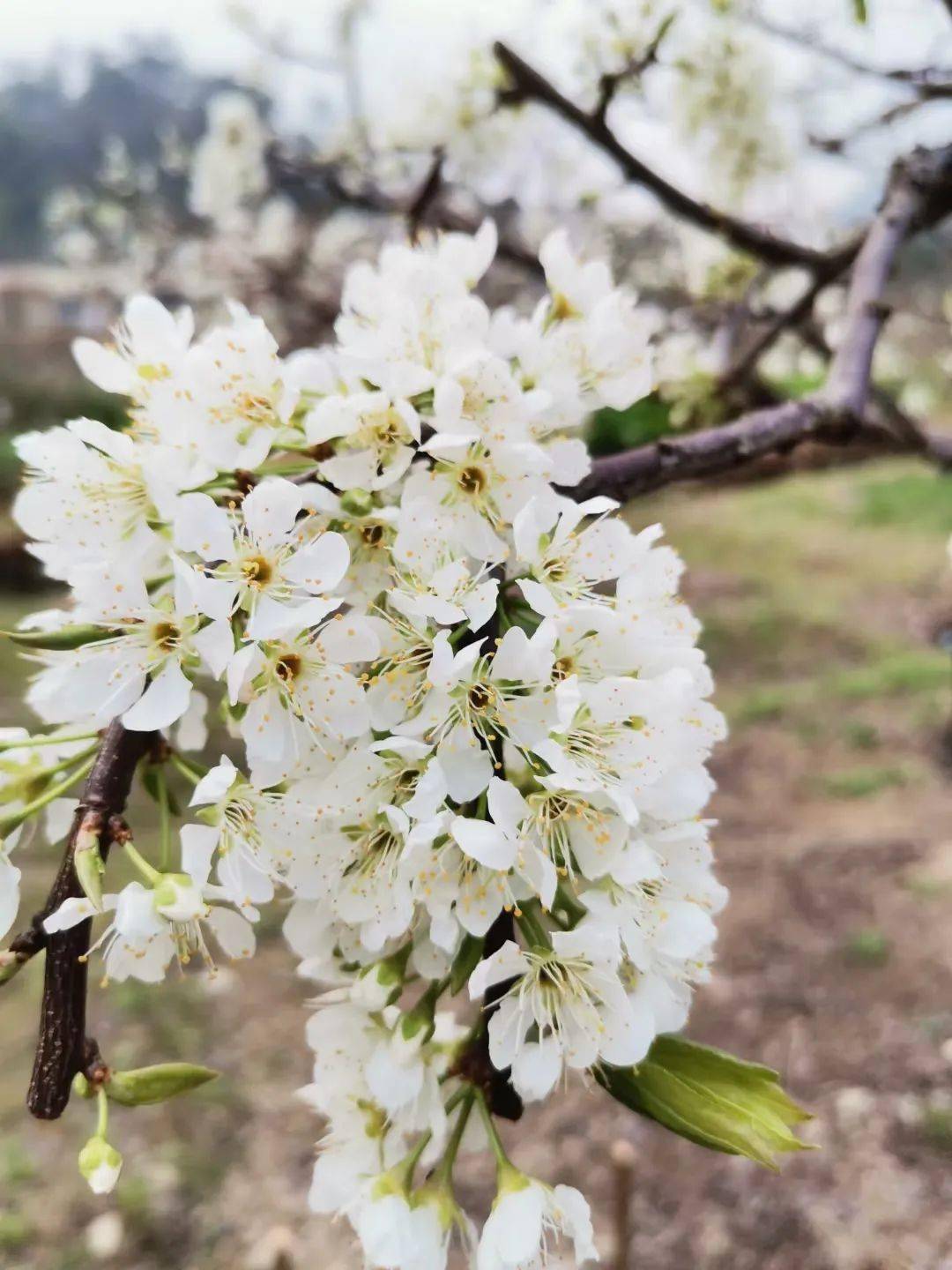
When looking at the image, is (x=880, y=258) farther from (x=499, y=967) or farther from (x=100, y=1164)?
(x=100, y=1164)

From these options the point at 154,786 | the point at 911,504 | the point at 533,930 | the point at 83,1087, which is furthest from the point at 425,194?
the point at 911,504

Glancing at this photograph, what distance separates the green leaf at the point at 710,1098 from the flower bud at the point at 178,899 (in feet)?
0.95

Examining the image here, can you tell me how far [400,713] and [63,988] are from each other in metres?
0.23

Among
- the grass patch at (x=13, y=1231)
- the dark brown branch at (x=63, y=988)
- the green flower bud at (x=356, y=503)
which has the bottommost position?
the grass patch at (x=13, y=1231)

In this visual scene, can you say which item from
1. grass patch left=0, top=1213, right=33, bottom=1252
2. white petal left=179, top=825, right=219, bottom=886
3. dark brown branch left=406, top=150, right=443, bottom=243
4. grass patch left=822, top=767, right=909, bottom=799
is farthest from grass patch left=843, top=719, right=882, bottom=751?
white petal left=179, top=825, right=219, bottom=886

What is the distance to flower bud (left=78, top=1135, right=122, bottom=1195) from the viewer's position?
1.76 feet

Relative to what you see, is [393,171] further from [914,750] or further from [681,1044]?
[681,1044]

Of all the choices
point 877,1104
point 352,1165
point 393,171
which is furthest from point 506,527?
point 393,171

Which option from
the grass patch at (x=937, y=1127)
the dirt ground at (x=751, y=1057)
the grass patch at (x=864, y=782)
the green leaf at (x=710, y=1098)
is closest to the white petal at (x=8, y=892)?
the green leaf at (x=710, y=1098)

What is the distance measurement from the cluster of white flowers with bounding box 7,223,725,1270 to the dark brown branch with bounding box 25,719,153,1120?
0.03 m

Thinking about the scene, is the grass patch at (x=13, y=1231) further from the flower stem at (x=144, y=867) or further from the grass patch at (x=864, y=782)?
the grass patch at (x=864, y=782)

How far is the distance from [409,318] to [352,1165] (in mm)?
598

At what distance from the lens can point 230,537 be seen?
570mm

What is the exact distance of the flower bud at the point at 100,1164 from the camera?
54 cm
